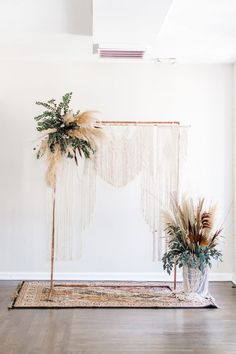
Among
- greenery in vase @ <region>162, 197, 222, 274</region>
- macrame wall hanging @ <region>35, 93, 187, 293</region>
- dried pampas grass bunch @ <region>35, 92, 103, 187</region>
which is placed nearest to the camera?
greenery in vase @ <region>162, 197, 222, 274</region>

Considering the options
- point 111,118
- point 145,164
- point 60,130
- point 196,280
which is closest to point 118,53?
→ point 111,118

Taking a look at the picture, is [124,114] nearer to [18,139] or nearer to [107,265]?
[18,139]

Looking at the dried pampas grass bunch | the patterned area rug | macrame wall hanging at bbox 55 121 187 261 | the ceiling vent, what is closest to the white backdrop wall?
macrame wall hanging at bbox 55 121 187 261

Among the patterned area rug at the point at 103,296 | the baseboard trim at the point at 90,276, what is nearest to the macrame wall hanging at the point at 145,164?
the baseboard trim at the point at 90,276

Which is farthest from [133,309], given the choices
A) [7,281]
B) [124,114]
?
[124,114]

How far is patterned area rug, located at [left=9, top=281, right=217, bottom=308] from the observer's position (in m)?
4.45

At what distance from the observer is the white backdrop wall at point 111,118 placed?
542cm

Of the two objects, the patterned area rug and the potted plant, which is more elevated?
the potted plant

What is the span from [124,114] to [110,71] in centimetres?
54

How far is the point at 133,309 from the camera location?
14.3ft

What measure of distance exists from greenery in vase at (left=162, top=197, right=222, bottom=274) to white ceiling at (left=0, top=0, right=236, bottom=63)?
165 cm

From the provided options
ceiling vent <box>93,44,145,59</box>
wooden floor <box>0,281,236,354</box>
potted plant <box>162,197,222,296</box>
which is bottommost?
wooden floor <box>0,281,236,354</box>

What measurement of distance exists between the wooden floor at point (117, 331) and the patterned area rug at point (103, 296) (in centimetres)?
14

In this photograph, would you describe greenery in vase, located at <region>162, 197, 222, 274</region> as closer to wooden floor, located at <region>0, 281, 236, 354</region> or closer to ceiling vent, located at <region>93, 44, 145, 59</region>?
wooden floor, located at <region>0, 281, 236, 354</region>
